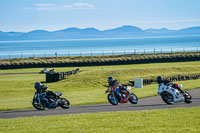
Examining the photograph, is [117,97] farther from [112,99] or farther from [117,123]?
[117,123]

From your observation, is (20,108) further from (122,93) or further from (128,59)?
(128,59)

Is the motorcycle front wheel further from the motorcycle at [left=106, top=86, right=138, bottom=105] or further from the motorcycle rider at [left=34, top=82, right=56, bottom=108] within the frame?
the motorcycle rider at [left=34, top=82, right=56, bottom=108]

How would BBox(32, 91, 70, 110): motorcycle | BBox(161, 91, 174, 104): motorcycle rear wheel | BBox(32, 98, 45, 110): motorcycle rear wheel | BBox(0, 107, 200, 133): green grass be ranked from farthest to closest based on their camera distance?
BBox(161, 91, 174, 104): motorcycle rear wheel → BBox(32, 98, 45, 110): motorcycle rear wheel → BBox(32, 91, 70, 110): motorcycle → BBox(0, 107, 200, 133): green grass

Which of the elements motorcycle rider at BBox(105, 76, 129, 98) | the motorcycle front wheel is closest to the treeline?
the motorcycle front wheel

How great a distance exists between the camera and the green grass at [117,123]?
13.7m

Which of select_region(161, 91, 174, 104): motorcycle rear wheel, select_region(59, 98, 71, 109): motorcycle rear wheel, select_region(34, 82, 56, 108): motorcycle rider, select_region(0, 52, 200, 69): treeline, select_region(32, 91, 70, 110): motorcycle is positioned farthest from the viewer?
select_region(0, 52, 200, 69): treeline

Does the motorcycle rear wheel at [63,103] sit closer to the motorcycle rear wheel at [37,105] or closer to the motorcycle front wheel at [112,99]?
the motorcycle rear wheel at [37,105]

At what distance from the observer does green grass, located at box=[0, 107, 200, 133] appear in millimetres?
13688

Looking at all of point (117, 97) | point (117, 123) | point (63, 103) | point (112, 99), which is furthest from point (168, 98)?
point (117, 123)

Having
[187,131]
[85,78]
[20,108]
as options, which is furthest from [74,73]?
[187,131]

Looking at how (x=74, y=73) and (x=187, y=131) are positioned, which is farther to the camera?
(x=74, y=73)

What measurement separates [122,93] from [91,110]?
7.01 feet

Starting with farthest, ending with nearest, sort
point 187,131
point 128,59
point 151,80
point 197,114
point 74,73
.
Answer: point 128,59 < point 74,73 < point 151,80 < point 197,114 < point 187,131

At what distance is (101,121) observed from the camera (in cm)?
1581
